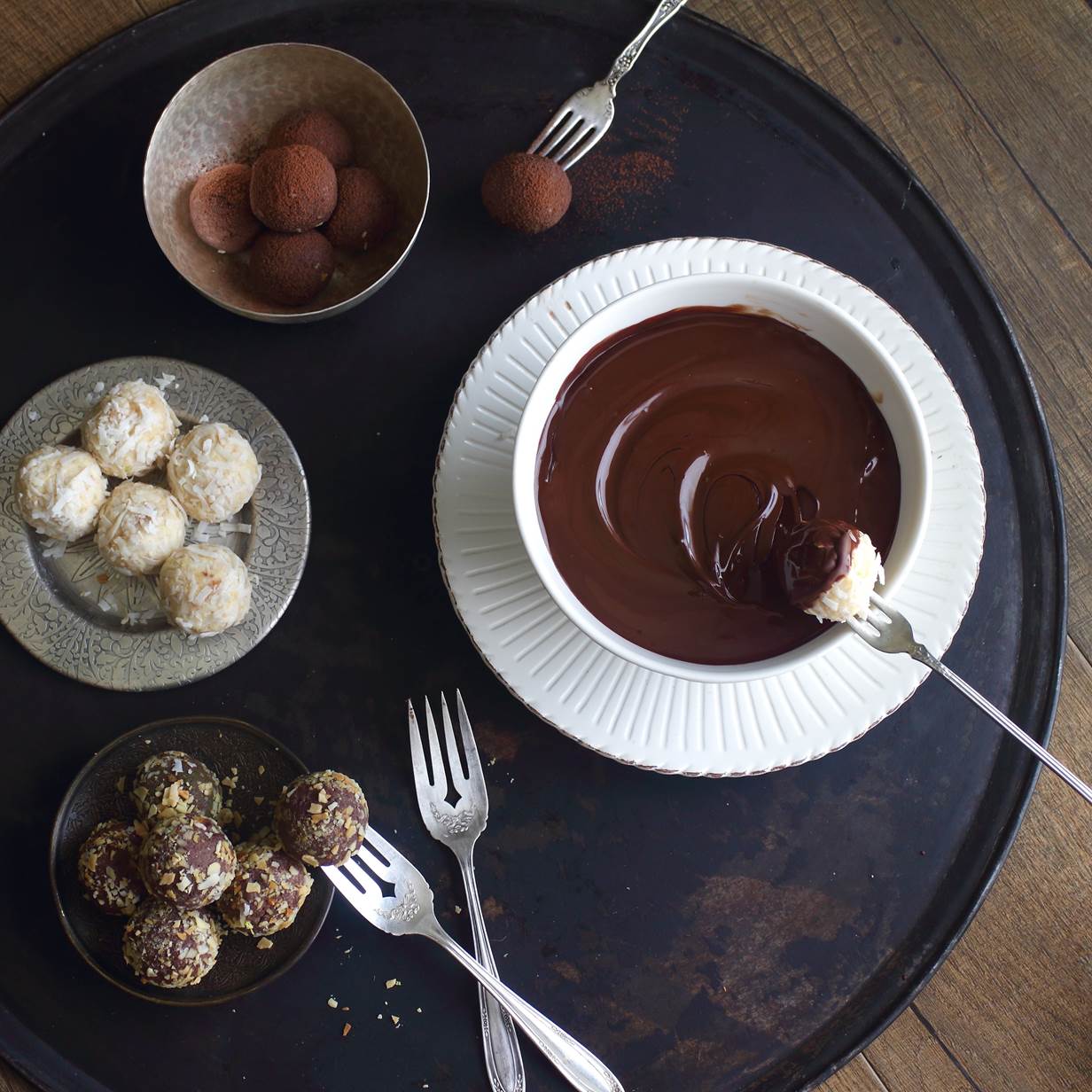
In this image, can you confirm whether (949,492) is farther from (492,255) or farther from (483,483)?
(492,255)

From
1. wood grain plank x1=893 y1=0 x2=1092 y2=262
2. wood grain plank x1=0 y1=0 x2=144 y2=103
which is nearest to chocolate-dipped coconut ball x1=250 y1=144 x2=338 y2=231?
wood grain plank x1=0 y1=0 x2=144 y2=103

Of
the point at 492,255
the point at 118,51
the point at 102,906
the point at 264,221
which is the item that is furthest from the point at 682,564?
the point at 118,51

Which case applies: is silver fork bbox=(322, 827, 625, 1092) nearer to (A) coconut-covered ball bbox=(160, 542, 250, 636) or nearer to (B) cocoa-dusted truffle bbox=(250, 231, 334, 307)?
(A) coconut-covered ball bbox=(160, 542, 250, 636)

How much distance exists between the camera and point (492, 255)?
4.20ft

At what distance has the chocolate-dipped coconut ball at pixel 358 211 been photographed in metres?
1.21

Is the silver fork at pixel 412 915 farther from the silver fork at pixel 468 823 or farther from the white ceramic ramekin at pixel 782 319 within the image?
the white ceramic ramekin at pixel 782 319

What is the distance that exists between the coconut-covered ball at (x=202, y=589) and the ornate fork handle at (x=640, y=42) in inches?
30.4

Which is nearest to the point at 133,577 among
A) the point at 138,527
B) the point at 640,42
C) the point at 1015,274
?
the point at 138,527

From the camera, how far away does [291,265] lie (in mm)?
1188

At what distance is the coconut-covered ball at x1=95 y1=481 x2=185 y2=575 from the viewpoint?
115 centimetres

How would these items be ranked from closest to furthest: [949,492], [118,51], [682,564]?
[682,564]
[949,492]
[118,51]

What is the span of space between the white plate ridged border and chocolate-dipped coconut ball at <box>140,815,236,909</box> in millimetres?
387

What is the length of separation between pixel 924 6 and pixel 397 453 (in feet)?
3.05

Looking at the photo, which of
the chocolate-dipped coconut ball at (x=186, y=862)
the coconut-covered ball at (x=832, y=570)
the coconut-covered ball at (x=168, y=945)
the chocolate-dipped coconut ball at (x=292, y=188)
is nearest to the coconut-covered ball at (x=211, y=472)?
the chocolate-dipped coconut ball at (x=292, y=188)
